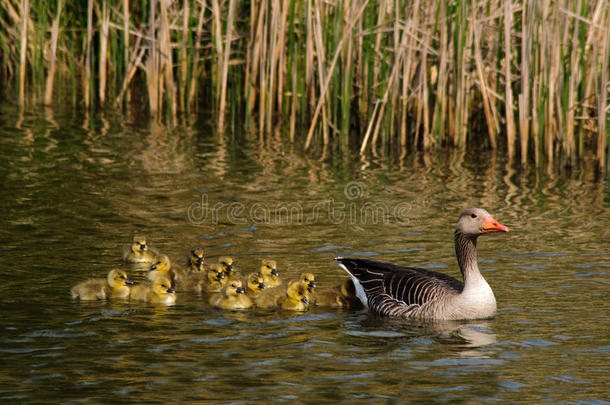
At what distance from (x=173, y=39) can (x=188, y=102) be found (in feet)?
4.18

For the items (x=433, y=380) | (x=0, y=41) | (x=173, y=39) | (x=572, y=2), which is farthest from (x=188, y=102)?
(x=433, y=380)

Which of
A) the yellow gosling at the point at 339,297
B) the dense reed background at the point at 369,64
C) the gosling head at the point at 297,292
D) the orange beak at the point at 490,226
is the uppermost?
the dense reed background at the point at 369,64

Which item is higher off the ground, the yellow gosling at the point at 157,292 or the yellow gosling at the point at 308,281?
the yellow gosling at the point at 308,281

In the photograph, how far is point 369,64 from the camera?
620 inches

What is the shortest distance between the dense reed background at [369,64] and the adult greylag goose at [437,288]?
5.76 meters

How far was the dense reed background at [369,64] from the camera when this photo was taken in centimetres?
1442

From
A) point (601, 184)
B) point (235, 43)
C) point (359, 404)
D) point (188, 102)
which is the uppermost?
point (235, 43)

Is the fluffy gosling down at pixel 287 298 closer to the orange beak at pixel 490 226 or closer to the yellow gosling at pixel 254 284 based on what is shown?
the yellow gosling at pixel 254 284

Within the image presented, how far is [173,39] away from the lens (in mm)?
18219

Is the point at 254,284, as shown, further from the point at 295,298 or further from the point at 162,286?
the point at 162,286

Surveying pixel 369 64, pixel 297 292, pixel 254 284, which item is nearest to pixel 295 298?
pixel 297 292

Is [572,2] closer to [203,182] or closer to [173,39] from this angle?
[203,182]

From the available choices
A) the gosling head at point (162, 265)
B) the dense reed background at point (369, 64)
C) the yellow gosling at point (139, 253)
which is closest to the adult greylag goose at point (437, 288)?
the gosling head at point (162, 265)

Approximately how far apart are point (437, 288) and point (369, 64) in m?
7.49
